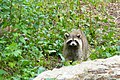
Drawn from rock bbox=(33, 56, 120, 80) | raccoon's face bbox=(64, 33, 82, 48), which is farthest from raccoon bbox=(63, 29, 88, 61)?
rock bbox=(33, 56, 120, 80)

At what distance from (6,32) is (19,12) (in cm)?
57

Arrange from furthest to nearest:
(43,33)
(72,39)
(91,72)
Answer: (43,33) < (72,39) < (91,72)

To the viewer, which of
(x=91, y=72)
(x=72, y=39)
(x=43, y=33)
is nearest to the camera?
(x=91, y=72)

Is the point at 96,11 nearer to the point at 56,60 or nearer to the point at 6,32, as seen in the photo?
the point at 56,60

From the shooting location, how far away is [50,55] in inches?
291

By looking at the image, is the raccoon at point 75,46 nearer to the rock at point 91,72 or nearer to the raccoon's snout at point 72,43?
the raccoon's snout at point 72,43

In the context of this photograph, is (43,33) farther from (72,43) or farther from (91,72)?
(91,72)

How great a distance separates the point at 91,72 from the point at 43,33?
4310mm

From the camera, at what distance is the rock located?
3445 millimetres

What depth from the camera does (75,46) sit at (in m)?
7.33

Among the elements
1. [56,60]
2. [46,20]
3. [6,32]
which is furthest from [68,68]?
[46,20]

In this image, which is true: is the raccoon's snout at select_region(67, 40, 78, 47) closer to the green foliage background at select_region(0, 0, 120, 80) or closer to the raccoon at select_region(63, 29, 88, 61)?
the raccoon at select_region(63, 29, 88, 61)

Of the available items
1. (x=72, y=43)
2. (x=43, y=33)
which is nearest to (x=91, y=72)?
(x=72, y=43)

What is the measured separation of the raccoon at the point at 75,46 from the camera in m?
7.24
